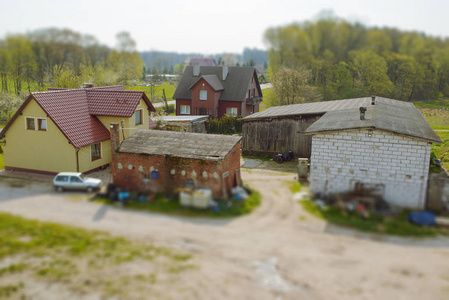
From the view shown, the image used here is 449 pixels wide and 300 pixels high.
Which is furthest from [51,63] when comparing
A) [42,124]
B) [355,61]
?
[355,61]

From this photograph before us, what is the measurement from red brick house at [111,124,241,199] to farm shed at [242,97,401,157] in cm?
942

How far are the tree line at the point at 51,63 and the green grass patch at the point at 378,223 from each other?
3824cm

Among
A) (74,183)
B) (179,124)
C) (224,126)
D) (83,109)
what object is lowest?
(74,183)

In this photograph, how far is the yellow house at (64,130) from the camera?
84.3 ft

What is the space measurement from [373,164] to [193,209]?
32.3 feet

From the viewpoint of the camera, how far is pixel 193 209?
1939 cm

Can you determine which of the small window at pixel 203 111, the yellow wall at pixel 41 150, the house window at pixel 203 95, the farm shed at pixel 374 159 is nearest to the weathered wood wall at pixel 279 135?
the farm shed at pixel 374 159

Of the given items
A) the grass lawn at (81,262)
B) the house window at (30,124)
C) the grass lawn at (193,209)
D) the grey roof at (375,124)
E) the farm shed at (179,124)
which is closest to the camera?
the grass lawn at (81,262)

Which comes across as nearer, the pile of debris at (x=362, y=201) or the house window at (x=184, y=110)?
the pile of debris at (x=362, y=201)

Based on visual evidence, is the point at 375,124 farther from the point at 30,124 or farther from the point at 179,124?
the point at 30,124

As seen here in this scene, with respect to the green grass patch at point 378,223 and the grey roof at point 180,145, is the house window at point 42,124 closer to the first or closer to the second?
the grey roof at point 180,145

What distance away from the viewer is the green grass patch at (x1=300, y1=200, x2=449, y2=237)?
16766 millimetres

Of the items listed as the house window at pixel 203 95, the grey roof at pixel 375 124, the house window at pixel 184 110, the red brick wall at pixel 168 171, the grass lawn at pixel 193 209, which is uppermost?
the house window at pixel 203 95

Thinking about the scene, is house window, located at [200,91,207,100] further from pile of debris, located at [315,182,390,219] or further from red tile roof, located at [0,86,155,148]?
pile of debris, located at [315,182,390,219]
